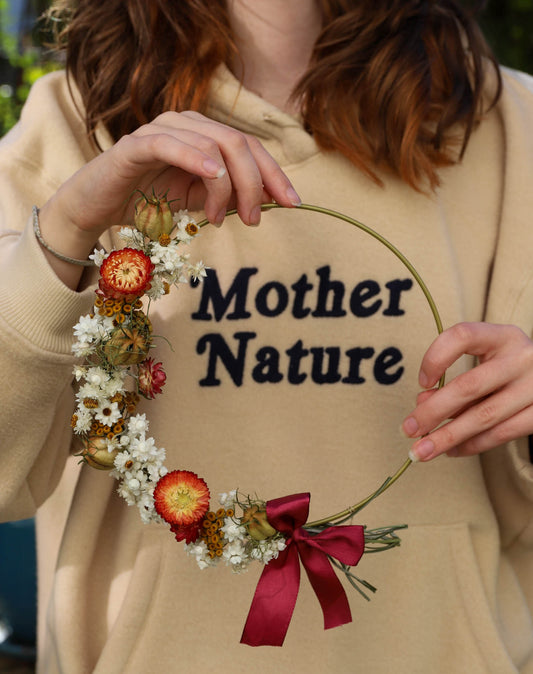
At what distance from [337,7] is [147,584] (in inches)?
37.3

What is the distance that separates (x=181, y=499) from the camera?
88 centimetres

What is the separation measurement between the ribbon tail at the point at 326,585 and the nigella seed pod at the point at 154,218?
1.27 feet

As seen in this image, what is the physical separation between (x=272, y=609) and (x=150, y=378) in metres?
0.29

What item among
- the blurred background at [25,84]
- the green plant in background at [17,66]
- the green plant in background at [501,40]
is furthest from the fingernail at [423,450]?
the green plant in background at [501,40]

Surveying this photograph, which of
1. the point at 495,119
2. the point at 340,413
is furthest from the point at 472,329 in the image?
the point at 495,119

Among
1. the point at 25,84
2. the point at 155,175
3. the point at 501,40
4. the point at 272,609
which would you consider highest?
the point at 155,175

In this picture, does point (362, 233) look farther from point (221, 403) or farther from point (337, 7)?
point (337, 7)

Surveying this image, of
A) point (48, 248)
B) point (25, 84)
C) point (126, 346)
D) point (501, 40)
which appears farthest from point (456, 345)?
point (25, 84)

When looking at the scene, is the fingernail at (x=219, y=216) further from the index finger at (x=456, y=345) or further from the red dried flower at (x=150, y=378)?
the index finger at (x=456, y=345)

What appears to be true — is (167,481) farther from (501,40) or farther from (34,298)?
(501,40)

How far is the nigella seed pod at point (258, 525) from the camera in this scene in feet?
2.92

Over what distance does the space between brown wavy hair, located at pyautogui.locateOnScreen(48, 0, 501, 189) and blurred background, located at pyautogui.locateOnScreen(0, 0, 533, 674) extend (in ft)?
1.99

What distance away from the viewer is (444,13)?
132 cm

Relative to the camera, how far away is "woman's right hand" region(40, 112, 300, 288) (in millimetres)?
854
